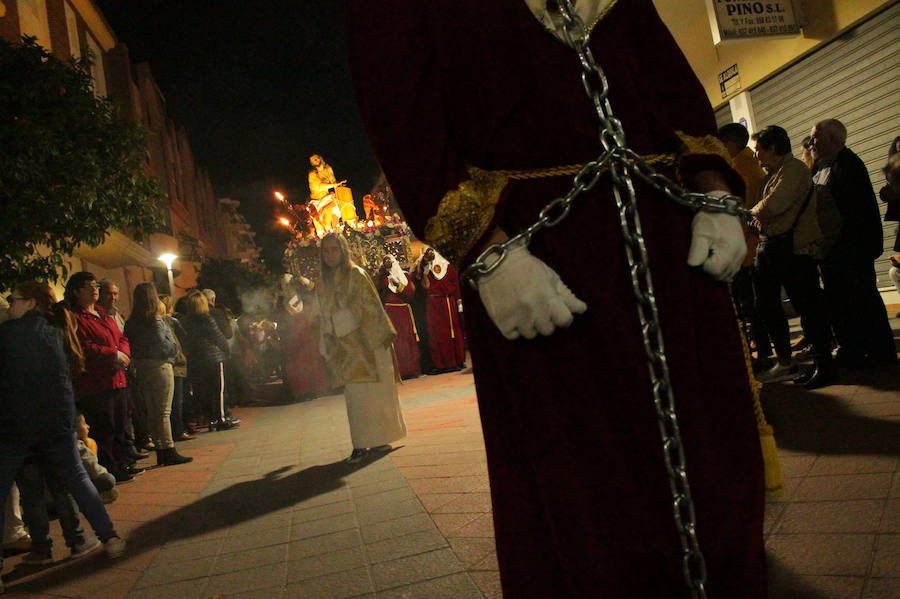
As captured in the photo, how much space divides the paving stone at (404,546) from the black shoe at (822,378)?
11.1 feet

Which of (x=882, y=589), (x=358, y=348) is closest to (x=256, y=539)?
(x=358, y=348)

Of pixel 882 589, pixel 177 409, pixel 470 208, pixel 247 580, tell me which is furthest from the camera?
pixel 177 409

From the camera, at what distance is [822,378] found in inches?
206

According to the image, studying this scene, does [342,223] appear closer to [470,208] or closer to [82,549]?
[82,549]

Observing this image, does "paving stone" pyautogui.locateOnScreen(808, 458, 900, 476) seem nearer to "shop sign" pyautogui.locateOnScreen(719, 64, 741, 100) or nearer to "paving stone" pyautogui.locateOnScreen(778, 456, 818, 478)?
"paving stone" pyautogui.locateOnScreen(778, 456, 818, 478)

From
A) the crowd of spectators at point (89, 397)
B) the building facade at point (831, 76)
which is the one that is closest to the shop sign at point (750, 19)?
the building facade at point (831, 76)

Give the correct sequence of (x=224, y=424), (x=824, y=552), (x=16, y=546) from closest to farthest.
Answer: (x=824, y=552)
(x=16, y=546)
(x=224, y=424)

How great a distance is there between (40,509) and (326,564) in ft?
7.40

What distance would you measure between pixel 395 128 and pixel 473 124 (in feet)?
0.53

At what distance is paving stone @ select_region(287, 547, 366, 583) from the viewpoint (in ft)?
10.3

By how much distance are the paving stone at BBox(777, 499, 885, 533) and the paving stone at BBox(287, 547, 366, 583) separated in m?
1.84

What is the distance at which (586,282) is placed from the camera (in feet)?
4.39

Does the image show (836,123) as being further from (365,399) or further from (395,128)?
(395,128)

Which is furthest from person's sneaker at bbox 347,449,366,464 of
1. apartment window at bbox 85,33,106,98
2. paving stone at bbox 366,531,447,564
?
apartment window at bbox 85,33,106,98
